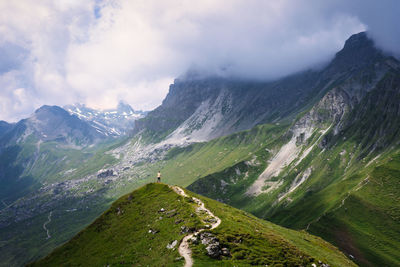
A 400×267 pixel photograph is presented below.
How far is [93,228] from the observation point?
3666 inches

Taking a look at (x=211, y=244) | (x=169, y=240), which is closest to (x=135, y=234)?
(x=169, y=240)

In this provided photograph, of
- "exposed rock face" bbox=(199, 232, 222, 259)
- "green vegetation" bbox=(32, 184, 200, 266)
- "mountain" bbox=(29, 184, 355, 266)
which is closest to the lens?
"exposed rock face" bbox=(199, 232, 222, 259)

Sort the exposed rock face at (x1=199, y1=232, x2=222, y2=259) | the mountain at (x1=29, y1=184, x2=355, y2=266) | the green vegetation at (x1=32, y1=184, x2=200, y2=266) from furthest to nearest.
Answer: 1. the green vegetation at (x1=32, y1=184, x2=200, y2=266)
2. the mountain at (x1=29, y1=184, x2=355, y2=266)
3. the exposed rock face at (x1=199, y1=232, x2=222, y2=259)

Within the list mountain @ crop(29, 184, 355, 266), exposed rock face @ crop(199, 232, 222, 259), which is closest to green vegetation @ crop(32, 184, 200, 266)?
mountain @ crop(29, 184, 355, 266)

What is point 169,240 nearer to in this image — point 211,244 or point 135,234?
point 211,244

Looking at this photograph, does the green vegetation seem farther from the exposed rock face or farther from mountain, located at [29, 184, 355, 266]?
the exposed rock face

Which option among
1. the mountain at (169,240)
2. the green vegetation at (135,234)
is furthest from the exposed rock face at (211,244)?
the green vegetation at (135,234)

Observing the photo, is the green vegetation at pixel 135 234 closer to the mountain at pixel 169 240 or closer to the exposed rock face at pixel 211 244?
the mountain at pixel 169 240

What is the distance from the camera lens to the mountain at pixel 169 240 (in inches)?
2009

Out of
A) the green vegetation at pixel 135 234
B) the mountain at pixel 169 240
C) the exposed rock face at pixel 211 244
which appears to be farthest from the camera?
the green vegetation at pixel 135 234

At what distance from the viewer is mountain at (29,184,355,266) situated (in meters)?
51.0

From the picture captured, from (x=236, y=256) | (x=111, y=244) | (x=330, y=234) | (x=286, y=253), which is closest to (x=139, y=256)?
(x=111, y=244)

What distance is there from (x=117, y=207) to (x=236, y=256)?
61.1 metres

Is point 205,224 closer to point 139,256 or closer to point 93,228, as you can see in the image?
point 139,256
